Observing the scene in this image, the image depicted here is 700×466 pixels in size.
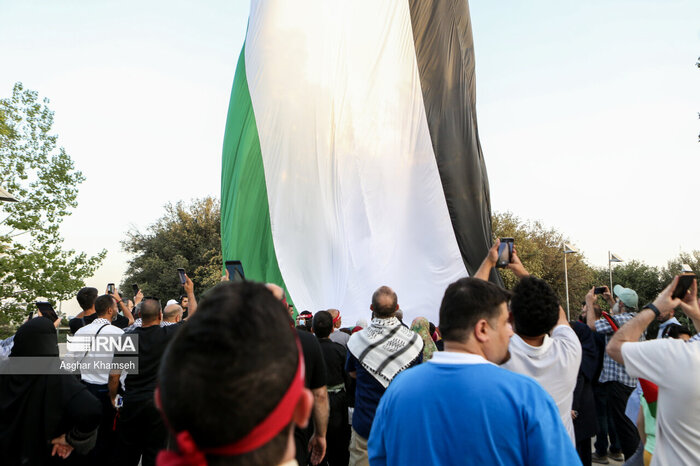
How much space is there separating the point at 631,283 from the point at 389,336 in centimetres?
4538

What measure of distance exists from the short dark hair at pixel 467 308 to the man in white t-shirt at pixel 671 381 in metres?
1.10

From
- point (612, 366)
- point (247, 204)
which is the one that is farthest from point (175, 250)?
point (612, 366)

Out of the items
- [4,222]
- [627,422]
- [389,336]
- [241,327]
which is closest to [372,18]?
[389,336]

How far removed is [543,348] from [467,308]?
106cm

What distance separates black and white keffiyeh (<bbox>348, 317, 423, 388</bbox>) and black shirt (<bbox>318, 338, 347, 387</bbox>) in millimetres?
1269

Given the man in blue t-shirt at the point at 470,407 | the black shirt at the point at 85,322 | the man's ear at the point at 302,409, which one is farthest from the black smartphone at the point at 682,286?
the black shirt at the point at 85,322

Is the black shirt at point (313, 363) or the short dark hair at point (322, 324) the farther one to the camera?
the short dark hair at point (322, 324)

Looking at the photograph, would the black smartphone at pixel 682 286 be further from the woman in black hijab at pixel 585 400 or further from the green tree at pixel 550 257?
the green tree at pixel 550 257

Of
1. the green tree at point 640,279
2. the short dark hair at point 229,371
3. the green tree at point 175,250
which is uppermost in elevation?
the short dark hair at point 229,371

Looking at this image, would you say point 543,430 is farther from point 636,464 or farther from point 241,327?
point 636,464

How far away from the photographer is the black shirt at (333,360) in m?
6.00

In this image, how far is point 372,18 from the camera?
10.6 metres

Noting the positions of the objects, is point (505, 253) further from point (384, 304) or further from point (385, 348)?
point (385, 348)

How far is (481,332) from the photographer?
2.32m
